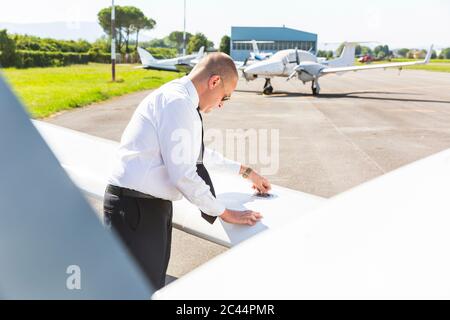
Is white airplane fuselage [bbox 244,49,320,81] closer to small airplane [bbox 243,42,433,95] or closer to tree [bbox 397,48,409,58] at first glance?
small airplane [bbox 243,42,433,95]

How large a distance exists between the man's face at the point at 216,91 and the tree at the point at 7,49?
42.0m

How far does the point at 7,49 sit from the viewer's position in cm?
3988

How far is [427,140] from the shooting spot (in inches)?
374

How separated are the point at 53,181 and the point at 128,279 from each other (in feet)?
0.82

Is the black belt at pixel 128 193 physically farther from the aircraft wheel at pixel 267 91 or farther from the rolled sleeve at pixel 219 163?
the aircraft wheel at pixel 267 91

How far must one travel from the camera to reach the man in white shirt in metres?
1.96

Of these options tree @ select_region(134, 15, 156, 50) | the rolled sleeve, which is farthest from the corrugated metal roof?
the rolled sleeve

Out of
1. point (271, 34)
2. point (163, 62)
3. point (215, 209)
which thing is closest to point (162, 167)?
point (215, 209)

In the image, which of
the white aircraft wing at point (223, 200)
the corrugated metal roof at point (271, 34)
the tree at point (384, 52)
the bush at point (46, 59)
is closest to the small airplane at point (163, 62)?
the bush at point (46, 59)

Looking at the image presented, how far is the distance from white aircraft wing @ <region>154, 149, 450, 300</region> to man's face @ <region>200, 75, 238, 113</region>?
863mm

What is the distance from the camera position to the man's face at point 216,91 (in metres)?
2.07
